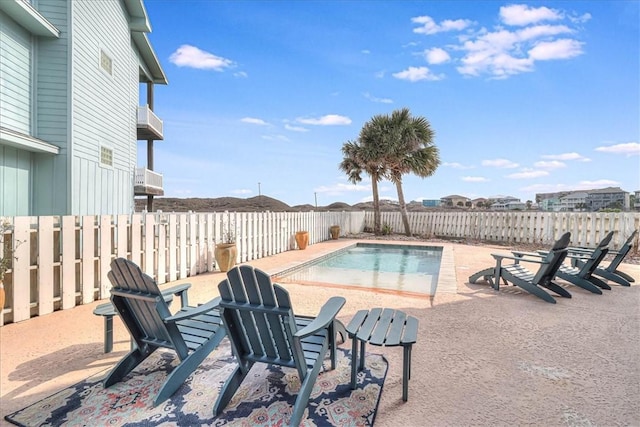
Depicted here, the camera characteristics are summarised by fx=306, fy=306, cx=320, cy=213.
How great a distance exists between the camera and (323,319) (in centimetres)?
197

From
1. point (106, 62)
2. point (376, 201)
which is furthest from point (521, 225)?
point (106, 62)

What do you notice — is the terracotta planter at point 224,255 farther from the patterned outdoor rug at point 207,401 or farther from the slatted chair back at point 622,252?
the slatted chair back at point 622,252

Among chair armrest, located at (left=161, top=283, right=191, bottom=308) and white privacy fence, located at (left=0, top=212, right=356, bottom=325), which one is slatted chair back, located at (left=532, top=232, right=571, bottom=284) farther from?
white privacy fence, located at (left=0, top=212, right=356, bottom=325)

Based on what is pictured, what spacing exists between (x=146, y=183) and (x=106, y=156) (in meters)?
2.91

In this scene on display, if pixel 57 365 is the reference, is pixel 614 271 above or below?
above

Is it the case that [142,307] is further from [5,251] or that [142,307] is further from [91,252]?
[91,252]

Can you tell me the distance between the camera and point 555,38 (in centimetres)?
760

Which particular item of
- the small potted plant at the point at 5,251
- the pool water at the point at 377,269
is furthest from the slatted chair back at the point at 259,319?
the pool water at the point at 377,269

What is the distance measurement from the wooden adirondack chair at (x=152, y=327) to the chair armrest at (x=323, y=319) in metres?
0.69

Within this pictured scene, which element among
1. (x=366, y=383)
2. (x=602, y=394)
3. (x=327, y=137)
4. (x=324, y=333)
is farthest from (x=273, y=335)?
(x=327, y=137)

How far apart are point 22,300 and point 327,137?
51.8 feet

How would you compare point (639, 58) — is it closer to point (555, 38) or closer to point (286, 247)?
point (555, 38)

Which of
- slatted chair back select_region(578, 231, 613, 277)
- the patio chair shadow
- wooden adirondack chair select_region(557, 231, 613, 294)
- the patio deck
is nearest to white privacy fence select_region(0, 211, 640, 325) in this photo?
the patio deck

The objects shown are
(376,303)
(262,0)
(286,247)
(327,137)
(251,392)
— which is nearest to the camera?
(251,392)
